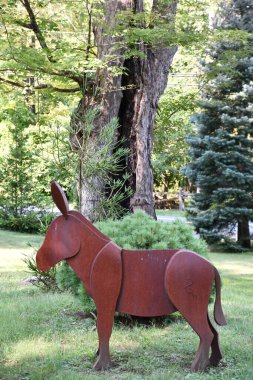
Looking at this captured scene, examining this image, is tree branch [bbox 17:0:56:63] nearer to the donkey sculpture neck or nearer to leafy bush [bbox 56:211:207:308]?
leafy bush [bbox 56:211:207:308]

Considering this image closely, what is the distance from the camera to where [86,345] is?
535cm

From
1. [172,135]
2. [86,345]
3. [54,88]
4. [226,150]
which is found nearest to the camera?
[86,345]

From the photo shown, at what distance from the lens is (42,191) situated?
19.6 metres

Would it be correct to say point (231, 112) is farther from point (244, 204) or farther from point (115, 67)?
point (115, 67)

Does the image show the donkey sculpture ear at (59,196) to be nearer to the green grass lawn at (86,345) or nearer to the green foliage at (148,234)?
the green grass lawn at (86,345)

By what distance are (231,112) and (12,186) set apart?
7691 mm

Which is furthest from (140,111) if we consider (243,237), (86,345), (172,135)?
(172,135)

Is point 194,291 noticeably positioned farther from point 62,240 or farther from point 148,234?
point 148,234

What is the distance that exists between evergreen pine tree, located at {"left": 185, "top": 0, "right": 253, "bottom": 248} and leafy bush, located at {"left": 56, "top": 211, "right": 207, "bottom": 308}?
959 cm

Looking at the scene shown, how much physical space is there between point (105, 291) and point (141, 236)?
5.53 ft

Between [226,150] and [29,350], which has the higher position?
[226,150]

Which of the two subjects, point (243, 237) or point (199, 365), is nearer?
point (199, 365)

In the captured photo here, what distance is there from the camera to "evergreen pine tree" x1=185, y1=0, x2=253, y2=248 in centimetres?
1616

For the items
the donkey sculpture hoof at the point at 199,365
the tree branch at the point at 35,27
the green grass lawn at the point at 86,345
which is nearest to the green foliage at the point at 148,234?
the green grass lawn at the point at 86,345
